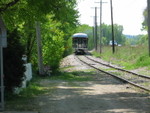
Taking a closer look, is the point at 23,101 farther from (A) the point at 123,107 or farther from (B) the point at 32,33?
(B) the point at 32,33

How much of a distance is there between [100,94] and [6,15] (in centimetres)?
493

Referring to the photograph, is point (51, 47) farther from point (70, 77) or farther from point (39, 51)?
point (70, 77)

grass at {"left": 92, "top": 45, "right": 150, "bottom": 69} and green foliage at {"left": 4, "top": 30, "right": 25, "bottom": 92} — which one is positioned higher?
green foliage at {"left": 4, "top": 30, "right": 25, "bottom": 92}

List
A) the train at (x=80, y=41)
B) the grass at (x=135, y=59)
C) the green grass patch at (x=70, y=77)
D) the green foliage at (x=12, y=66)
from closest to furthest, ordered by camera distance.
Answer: the green foliage at (x=12, y=66) → the green grass patch at (x=70, y=77) → the grass at (x=135, y=59) → the train at (x=80, y=41)

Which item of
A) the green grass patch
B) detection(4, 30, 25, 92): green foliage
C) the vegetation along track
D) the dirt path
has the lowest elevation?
the green grass patch

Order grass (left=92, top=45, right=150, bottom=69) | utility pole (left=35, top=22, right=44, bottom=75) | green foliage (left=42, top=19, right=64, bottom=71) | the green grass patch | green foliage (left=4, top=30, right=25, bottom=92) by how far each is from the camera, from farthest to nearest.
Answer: grass (left=92, top=45, right=150, bottom=69)
green foliage (left=42, top=19, right=64, bottom=71)
utility pole (left=35, top=22, right=44, bottom=75)
the green grass patch
green foliage (left=4, top=30, right=25, bottom=92)

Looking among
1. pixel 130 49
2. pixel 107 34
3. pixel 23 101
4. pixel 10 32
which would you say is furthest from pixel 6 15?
pixel 107 34

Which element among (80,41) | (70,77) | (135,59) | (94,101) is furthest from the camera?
(80,41)

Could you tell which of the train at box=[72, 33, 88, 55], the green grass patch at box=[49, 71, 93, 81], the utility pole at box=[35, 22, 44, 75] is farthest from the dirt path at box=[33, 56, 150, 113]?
the train at box=[72, 33, 88, 55]

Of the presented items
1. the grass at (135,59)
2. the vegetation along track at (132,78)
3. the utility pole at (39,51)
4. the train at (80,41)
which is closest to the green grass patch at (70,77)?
the utility pole at (39,51)

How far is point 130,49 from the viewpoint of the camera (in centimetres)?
4888

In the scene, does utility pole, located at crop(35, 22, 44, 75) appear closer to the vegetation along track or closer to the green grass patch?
the green grass patch

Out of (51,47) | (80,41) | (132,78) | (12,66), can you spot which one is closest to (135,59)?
(51,47)

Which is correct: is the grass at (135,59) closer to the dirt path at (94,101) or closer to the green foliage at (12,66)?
the dirt path at (94,101)
